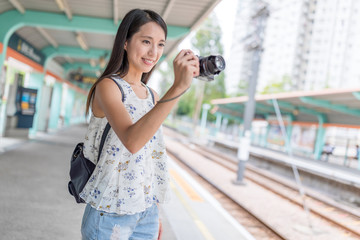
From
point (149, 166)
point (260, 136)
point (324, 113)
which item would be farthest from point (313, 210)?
point (260, 136)

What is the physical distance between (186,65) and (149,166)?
1.73ft

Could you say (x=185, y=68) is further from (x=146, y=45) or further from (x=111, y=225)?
(x=111, y=225)

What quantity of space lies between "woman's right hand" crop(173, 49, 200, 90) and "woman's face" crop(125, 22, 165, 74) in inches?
A: 11.3

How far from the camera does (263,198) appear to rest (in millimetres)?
8914

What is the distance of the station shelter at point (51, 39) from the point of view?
7.66 metres

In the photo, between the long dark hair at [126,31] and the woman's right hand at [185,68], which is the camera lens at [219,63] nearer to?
the woman's right hand at [185,68]

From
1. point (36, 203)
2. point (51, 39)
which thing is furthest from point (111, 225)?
point (51, 39)

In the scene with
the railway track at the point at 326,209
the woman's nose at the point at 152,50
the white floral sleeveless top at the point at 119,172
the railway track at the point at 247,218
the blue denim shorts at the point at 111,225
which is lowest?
the railway track at the point at 247,218

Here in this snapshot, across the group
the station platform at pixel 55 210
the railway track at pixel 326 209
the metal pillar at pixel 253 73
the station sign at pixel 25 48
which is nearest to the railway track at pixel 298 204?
the railway track at pixel 326 209

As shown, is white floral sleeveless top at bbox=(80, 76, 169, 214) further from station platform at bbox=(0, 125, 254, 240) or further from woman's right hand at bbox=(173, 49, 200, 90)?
station platform at bbox=(0, 125, 254, 240)

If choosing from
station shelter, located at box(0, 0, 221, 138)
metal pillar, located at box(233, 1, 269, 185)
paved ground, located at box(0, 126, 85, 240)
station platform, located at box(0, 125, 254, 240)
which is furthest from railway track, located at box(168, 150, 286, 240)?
station shelter, located at box(0, 0, 221, 138)

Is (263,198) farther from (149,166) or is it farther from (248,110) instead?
(149,166)

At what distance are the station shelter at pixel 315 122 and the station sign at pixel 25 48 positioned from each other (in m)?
9.75

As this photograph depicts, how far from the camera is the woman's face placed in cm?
138
